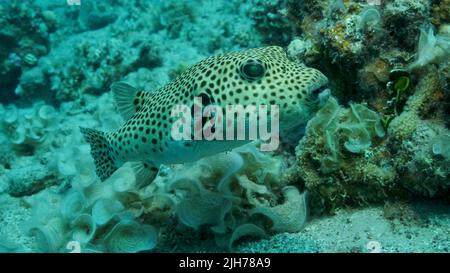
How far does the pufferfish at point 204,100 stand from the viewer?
3410 mm

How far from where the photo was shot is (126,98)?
4.57 metres

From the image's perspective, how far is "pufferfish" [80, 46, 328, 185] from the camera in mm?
3410

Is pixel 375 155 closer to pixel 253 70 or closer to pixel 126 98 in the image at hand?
pixel 253 70

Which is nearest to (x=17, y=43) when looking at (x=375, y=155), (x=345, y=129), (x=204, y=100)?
(x=204, y=100)

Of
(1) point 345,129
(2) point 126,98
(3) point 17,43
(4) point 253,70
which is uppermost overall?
(4) point 253,70

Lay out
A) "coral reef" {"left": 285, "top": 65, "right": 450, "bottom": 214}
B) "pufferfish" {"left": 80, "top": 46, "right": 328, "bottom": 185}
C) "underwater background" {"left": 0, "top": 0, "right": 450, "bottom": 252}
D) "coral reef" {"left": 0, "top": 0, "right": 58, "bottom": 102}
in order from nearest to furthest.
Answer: "pufferfish" {"left": 80, "top": 46, "right": 328, "bottom": 185}, "coral reef" {"left": 285, "top": 65, "right": 450, "bottom": 214}, "underwater background" {"left": 0, "top": 0, "right": 450, "bottom": 252}, "coral reef" {"left": 0, "top": 0, "right": 58, "bottom": 102}

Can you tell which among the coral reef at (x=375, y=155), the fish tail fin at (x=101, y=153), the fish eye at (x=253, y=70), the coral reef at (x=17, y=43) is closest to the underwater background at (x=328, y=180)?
the coral reef at (x=375, y=155)

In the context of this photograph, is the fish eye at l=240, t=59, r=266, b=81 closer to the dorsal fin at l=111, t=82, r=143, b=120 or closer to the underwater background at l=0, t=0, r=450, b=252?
the underwater background at l=0, t=0, r=450, b=252

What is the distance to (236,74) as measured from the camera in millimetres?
3574

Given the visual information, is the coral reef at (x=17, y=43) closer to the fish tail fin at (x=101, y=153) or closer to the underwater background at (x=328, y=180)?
the underwater background at (x=328, y=180)

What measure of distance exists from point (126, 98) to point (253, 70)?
1.73 meters

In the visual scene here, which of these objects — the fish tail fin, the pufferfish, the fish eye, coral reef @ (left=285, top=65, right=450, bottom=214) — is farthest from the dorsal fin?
coral reef @ (left=285, top=65, right=450, bottom=214)

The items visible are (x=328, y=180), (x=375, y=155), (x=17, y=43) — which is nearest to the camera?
(x=375, y=155)

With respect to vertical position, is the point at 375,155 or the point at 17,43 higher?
the point at 375,155
